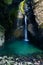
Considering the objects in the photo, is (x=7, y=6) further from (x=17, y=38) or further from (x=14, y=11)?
(x=17, y=38)

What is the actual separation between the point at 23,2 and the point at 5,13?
5.69 ft

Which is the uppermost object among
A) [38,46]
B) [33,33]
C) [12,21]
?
[12,21]

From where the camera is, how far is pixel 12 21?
15.4 metres

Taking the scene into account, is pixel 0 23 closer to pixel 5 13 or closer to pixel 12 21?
pixel 5 13

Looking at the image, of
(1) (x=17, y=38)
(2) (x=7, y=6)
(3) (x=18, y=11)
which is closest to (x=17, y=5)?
(3) (x=18, y=11)

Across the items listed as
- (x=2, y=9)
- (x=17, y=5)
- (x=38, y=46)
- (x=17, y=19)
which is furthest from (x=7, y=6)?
(x=38, y=46)

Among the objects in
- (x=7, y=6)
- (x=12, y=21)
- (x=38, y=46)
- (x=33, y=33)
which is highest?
(x=7, y=6)

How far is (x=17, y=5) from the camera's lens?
50.0 ft

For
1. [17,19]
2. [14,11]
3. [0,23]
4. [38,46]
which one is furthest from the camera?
[17,19]

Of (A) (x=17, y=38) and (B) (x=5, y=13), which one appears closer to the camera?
(B) (x=5, y=13)

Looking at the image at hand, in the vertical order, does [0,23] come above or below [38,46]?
above

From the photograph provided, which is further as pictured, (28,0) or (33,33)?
(28,0)

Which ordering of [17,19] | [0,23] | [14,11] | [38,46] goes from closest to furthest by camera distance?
1. [38,46]
2. [0,23]
3. [14,11]
4. [17,19]

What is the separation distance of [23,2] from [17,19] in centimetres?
179
